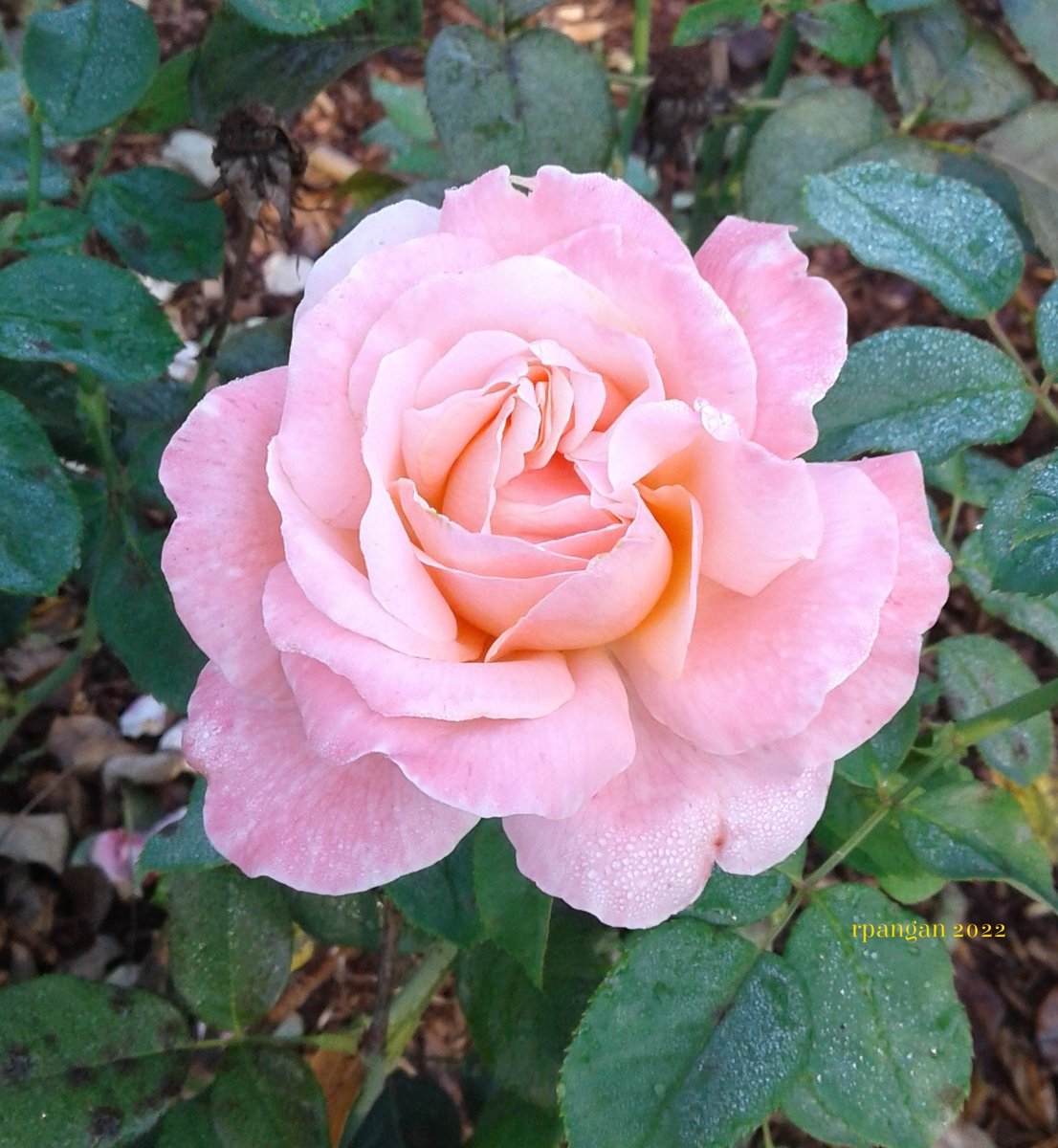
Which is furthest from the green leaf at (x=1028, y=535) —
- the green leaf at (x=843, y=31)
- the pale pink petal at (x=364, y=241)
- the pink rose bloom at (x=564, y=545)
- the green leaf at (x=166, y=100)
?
the green leaf at (x=166, y=100)

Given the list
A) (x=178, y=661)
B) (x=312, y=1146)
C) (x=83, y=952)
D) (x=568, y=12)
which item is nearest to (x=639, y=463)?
(x=178, y=661)

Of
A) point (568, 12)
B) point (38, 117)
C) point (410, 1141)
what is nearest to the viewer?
point (38, 117)

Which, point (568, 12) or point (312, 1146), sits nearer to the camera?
point (312, 1146)

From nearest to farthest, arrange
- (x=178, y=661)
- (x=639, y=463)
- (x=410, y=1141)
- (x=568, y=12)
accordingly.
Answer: (x=639, y=463)
(x=178, y=661)
(x=410, y=1141)
(x=568, y=12)

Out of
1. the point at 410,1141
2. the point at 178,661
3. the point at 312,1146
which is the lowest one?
the point at 410,1141

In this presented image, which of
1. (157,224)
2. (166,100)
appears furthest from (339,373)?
(166,100)

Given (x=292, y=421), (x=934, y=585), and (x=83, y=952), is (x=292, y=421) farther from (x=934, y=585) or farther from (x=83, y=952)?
(x=83, y=952)

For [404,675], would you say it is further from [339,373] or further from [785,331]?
[785,331]
